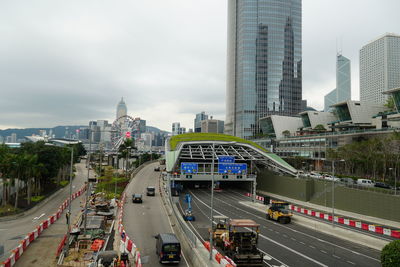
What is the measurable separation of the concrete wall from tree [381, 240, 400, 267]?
26341 mm

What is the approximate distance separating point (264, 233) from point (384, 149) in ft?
173

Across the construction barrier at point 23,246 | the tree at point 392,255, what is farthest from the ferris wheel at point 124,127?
the tree at point 392,255

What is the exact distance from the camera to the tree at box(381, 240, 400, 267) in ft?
56.5

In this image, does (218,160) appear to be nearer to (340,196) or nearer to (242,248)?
(340,196)

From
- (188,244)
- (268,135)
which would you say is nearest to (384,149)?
(188,244)

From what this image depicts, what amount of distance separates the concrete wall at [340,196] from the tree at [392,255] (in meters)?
26.3

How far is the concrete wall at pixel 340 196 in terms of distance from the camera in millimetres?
41388

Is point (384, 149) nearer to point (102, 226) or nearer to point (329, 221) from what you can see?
point (329, 221)

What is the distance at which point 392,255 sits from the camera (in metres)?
17.4

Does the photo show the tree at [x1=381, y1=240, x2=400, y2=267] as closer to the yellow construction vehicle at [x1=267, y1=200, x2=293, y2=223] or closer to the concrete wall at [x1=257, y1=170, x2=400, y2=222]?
the yellow construction vehicle at [x1=267, y1=200, x2=293, y2=223]

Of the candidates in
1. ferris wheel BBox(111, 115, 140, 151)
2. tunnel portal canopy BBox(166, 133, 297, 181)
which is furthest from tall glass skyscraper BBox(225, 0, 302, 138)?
tunnel portal canopy BBox(166, 133, 297, 181)

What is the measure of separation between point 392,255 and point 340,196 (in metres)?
34.5

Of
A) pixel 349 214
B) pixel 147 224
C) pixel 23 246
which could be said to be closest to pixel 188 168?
pixel 147 224

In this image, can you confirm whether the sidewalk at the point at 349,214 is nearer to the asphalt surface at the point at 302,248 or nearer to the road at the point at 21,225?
the asphalt surface at the point at 302,248
